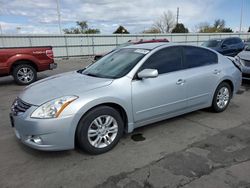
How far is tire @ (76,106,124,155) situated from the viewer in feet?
10.2

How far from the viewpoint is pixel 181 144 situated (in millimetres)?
3547

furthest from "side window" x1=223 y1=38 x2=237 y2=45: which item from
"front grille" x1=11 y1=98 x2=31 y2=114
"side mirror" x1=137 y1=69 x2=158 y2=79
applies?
"front grille" x1=11 y1=98 x2=31 y2=114

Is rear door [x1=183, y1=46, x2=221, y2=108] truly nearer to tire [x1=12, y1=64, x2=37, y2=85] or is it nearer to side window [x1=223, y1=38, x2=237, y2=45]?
tire [x1=12, y1=64, x2=37, y2=85]

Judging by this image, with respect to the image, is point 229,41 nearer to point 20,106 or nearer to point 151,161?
point 151,161

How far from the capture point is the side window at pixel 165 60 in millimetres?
3785

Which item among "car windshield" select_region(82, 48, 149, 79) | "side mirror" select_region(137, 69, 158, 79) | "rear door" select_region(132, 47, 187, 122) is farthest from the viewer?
"car windshield" select_region(82, 48, 149, 79)

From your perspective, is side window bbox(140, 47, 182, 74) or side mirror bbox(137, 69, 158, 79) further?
side window bbox(140, 47, 182, 74)

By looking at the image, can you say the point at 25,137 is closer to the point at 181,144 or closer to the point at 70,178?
the point at 70,178

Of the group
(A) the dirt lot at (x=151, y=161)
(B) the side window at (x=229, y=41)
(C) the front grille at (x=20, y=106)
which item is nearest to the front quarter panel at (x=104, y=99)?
(A) the dirt lot at (x=151, y=161)

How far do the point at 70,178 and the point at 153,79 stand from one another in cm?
193

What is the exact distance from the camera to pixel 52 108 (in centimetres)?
294

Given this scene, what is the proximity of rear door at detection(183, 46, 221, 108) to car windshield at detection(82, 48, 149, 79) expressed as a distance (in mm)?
934

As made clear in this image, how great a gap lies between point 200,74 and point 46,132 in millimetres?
2935

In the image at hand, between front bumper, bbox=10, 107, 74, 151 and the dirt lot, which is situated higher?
front bumper, bbox=10, 107, 74, 151
